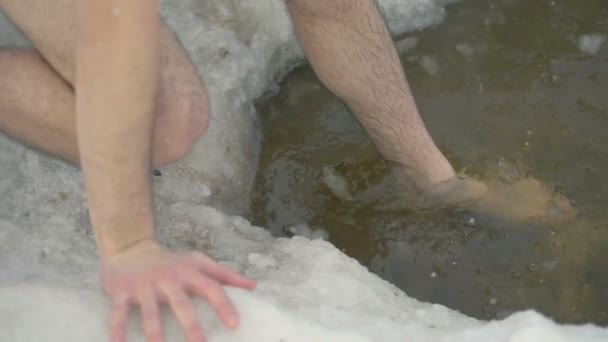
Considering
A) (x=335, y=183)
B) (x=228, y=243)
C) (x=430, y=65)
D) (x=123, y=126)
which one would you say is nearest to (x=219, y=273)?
(x=123, y=126)

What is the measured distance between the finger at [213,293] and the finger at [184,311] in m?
0.02

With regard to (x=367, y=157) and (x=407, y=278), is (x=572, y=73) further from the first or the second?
(x=407, y=278)

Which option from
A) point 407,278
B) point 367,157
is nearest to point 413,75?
point 367,157

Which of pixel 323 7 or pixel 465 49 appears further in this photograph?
pixel 465 49

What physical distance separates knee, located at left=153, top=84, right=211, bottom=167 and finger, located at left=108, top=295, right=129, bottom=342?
1.00ft

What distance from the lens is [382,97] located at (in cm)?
169

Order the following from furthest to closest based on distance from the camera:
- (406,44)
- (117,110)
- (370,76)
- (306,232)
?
1. (406,44)
2. (306,232)
3. (370,76)
4. (117,110)

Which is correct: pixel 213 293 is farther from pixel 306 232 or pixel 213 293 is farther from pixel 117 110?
pixel 306 232

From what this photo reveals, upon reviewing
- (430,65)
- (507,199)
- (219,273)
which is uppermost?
(219,273)

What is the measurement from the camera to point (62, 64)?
1301mm

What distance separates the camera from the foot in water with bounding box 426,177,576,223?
1.78 m

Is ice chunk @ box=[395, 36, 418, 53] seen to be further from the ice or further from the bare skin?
the bare skin

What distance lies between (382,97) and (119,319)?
816mm

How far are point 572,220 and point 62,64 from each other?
1.15 metres
